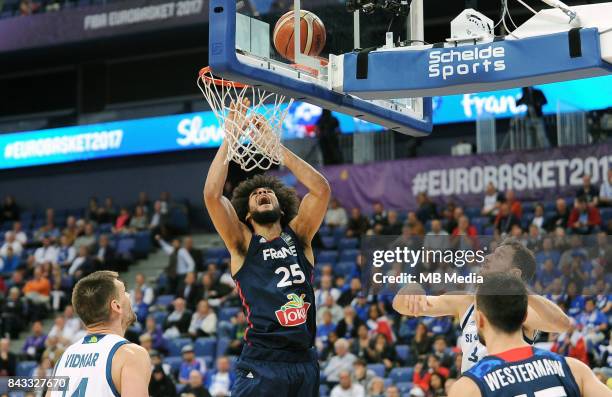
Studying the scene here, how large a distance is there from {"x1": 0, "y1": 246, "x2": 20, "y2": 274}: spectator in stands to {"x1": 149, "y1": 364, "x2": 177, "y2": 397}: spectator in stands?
7.26 m

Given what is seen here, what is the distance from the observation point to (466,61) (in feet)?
20.7

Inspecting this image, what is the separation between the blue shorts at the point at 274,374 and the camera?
6.06 meters

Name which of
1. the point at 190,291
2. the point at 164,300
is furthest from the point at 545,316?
the point at 164,300

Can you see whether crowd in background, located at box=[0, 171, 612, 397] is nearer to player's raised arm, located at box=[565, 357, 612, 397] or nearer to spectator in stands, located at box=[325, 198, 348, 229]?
spectator in stands, located at box=[325, 198, 348, 229]

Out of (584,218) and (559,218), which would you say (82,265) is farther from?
(584,218)

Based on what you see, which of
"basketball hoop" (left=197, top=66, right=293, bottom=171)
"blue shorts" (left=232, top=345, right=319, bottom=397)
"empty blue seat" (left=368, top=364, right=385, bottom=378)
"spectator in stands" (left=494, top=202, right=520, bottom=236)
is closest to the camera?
"blue shorts" (left=232, top=345, right=319, bottom=397)

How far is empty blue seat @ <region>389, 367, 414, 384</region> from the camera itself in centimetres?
1268

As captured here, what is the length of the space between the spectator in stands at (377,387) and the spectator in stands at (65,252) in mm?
8700

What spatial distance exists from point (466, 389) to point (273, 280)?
8.59 feet

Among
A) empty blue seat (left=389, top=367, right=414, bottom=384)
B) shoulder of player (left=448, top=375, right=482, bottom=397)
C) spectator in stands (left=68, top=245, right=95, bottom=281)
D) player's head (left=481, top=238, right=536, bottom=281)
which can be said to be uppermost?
spectator in stands (left=68, top=245, right=95, bottom=281)

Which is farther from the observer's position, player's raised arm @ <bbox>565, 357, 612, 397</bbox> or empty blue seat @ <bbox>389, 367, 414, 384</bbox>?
empty blue seat @ <bbox>389, 367, 414, 384</bbox>

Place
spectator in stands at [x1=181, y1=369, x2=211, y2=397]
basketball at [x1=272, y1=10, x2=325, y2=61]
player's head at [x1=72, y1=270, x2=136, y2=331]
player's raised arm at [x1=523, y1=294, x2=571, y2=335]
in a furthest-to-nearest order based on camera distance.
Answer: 1. spectator in stands at [x1=181, y1=369, x2=211, y2=397]
2. basketball at [x1=272, y1=10, x2=325, y2=61]
3. player's raised arm at [x1=523, y1=294, x2=571, y2=335]
4. player's head at [x1=72, y1=270, x2=136, y2=331]

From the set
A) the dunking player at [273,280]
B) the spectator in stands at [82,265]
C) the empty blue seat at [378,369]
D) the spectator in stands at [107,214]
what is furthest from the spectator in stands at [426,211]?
the dunking player at [273,280]

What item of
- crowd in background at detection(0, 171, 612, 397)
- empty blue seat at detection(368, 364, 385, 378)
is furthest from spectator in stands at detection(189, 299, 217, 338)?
empty blue seat at detection(368, 364, 385, 378)
